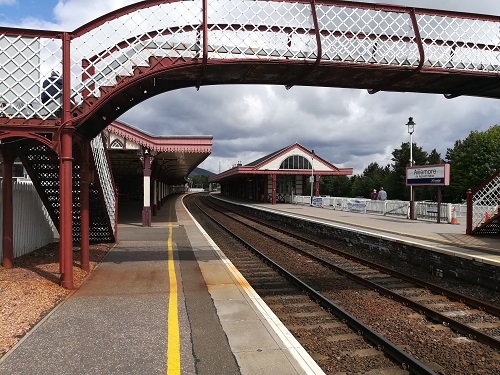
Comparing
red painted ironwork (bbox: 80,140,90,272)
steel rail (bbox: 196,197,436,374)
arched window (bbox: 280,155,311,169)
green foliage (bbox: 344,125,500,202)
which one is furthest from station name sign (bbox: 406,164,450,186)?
green foliage (bbox: 344,125,500,202)

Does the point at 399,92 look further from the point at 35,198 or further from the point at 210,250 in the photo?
the point at 35,198

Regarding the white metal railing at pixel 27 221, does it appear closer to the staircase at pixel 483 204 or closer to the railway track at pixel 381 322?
the railway track at pixel 381 322

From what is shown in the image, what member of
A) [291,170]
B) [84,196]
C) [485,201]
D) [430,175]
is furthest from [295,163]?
[84,196]

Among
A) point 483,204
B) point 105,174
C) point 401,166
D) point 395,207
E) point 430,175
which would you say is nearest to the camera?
point 105,174

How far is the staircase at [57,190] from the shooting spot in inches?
337

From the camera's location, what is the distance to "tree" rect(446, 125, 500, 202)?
55156 mm

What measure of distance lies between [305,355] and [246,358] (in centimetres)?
64

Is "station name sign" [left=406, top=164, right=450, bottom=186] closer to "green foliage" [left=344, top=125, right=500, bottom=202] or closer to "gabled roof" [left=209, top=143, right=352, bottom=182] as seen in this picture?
"gabled roof" [left=209, top=143, right=352, bottom=182]

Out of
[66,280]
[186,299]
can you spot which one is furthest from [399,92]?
[66,280]

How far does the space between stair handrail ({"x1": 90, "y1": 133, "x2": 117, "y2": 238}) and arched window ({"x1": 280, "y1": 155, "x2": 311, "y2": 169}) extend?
28.1 m

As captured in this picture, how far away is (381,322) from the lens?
6.10 meters

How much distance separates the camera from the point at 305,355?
13.5 ft

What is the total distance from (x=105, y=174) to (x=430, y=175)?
47.1ft

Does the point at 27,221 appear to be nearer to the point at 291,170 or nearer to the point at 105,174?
the point at 105,174
